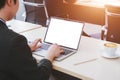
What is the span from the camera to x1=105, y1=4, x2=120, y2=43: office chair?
2940 millimetres

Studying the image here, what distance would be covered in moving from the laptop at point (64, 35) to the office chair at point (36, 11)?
210 cm

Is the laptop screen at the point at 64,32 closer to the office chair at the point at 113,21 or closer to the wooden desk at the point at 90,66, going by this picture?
the wooden desk at the point at 90,66

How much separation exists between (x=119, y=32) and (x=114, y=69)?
64.2 inches

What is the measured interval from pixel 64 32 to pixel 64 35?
2cm

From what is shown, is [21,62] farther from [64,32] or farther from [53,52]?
[64,32]

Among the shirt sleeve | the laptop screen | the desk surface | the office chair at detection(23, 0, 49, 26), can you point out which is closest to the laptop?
the laptop screen

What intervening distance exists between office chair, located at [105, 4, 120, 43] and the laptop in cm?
128

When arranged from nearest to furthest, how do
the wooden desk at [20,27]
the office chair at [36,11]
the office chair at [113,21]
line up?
the wooden desk at [20,27]
the office chair at [113,21]
the office chair at [36,11]

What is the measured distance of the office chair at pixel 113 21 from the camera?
294 cm

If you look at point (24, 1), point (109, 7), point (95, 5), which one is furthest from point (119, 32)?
point (24, 1)

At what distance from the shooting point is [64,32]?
1830mm

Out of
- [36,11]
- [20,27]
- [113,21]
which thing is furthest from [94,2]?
[20,27]

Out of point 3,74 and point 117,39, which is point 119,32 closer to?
point 117,39

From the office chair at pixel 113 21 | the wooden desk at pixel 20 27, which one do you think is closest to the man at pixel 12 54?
the wooden desk at pixel 20 27
